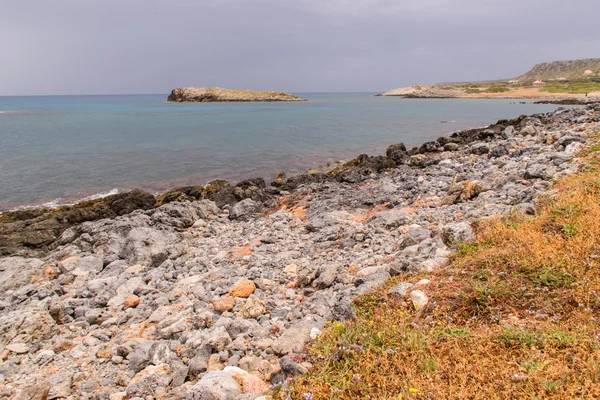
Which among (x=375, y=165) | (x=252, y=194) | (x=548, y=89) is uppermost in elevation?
(x=548, y=89)

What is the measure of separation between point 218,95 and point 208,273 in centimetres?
14773

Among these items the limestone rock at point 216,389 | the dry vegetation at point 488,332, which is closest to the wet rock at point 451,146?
the dry vegetation at point 488,332

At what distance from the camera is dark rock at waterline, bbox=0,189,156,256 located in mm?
12695

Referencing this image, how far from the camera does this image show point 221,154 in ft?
100

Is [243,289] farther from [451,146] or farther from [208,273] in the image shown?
[451,146]

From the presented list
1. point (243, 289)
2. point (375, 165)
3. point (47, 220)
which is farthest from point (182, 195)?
point (375, 165)

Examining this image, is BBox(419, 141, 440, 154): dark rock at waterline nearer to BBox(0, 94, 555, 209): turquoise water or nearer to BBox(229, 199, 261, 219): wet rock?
BBox(0, 94, 555, 209): turquoise water

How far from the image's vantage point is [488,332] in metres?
4.21

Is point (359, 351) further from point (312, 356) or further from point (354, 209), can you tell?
point (354, 209)

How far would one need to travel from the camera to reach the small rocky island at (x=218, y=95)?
144 meters

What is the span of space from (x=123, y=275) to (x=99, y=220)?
651 cm

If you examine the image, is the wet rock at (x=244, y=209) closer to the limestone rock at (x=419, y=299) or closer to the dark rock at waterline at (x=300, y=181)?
the dark rock at waterline at (x=300, y=181)

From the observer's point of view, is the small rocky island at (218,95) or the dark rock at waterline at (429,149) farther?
the small rocky island at (218,95)

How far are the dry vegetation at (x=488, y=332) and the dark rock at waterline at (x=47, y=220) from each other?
515 inches
